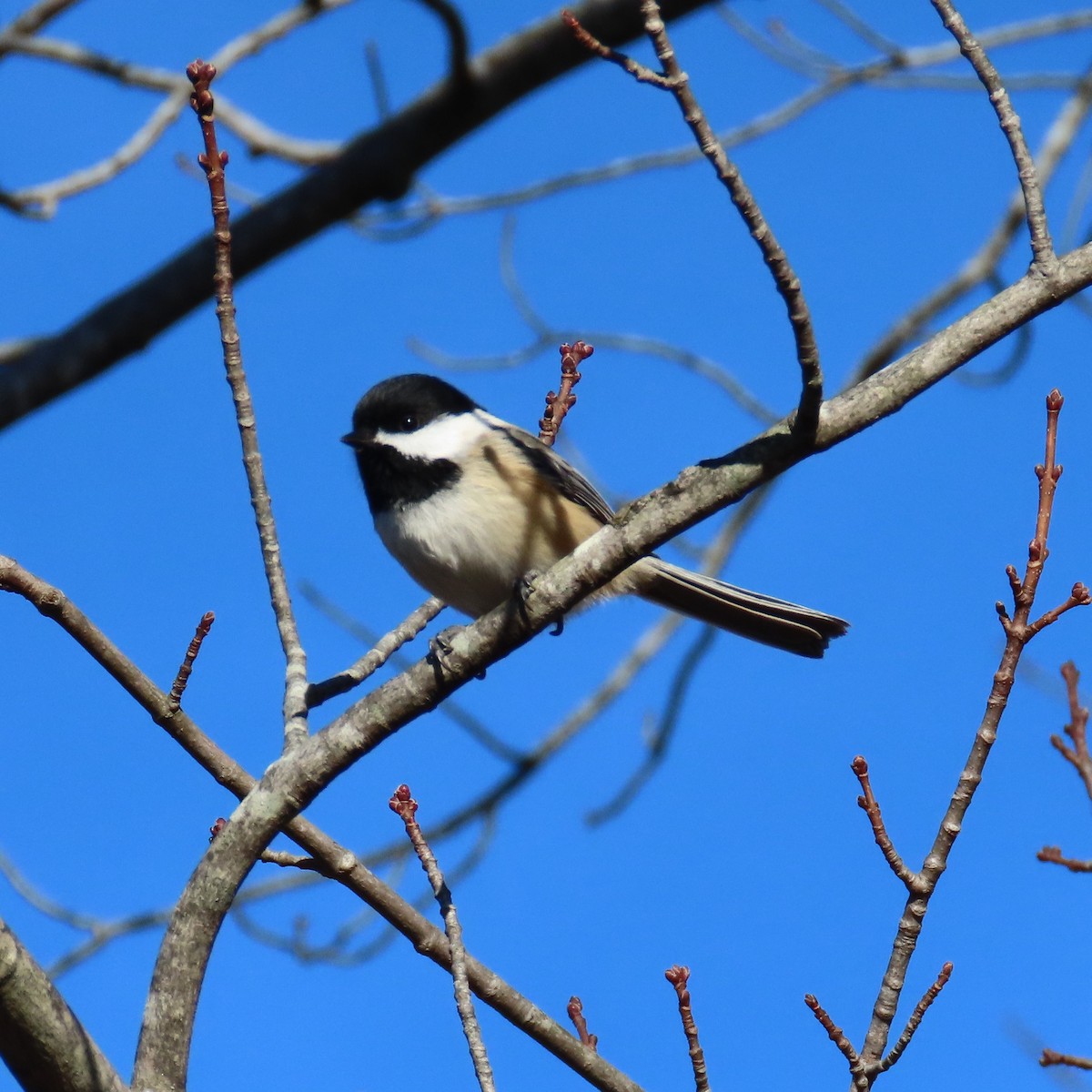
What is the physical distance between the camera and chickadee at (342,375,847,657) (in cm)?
388

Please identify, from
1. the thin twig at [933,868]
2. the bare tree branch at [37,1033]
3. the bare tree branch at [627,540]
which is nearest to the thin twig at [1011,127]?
the bare tree branch at [627,540]

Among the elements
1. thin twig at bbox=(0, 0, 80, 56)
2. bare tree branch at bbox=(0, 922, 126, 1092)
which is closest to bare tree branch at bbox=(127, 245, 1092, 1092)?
bare tree branch at bbox=(0, 922, 126, 1092)

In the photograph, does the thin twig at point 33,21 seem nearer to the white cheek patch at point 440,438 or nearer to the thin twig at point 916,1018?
the white cheek patch at point 440,438

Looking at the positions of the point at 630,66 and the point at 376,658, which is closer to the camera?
the point at 630,66

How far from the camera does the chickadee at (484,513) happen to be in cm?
388

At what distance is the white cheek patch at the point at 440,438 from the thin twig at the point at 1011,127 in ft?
6.37

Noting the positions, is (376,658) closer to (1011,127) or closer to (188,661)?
(188,661)

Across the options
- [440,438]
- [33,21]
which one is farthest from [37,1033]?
[33,21]

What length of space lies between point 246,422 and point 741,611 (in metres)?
1.93

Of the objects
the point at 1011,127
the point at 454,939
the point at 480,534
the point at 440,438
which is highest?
the point at 440,438

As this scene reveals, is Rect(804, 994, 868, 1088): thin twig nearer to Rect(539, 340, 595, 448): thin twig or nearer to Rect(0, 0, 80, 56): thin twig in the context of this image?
Rect(539, 340, 595, 448): thin twig

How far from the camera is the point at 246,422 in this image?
2809 mm

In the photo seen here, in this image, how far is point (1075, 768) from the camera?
2.30 meters

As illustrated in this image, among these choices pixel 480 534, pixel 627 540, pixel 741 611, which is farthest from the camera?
pixel 741 611
